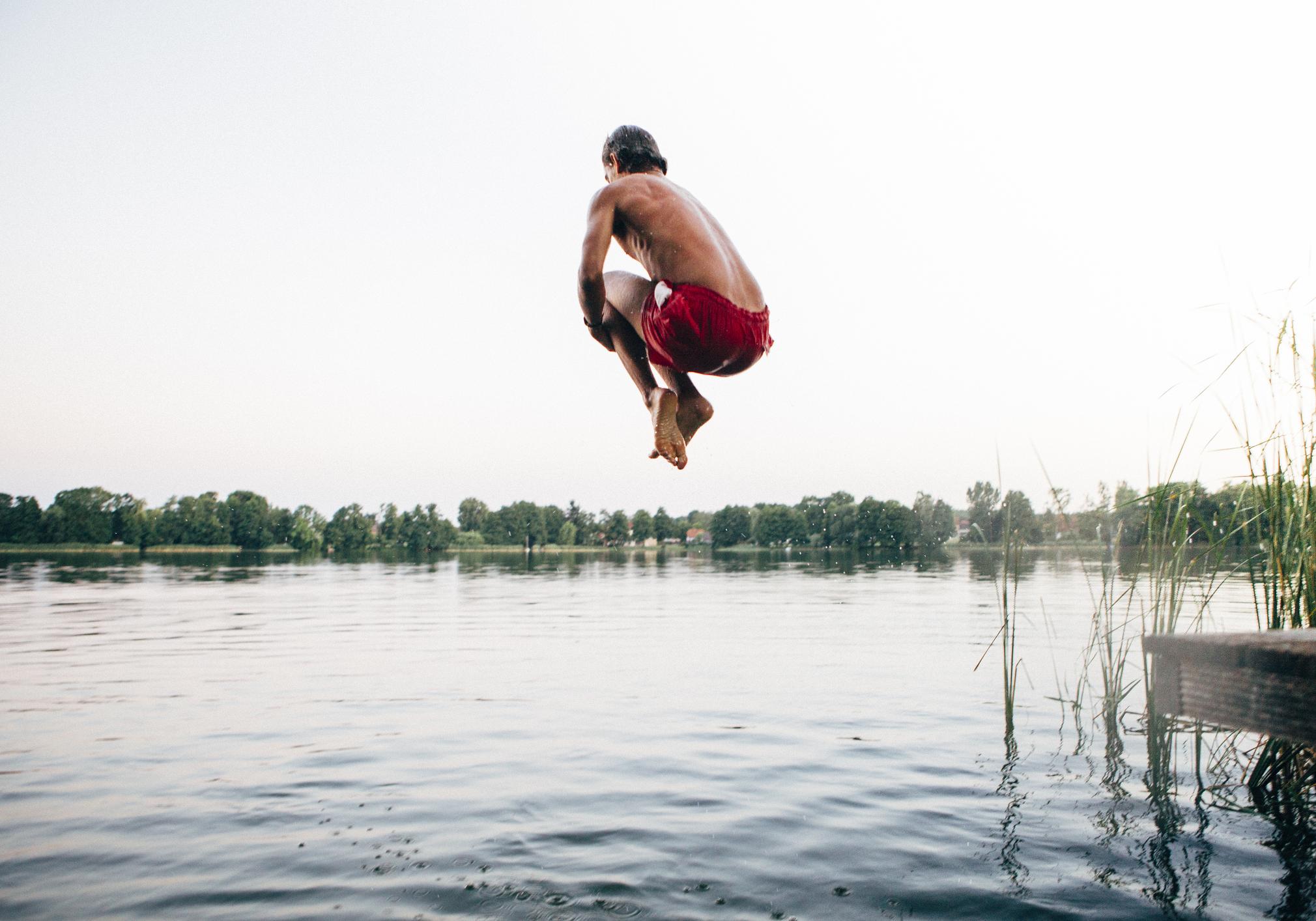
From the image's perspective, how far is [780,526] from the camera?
13412 cm

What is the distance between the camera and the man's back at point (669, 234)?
12.7ft

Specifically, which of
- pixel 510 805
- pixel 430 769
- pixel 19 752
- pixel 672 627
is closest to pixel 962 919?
pixel 510 805

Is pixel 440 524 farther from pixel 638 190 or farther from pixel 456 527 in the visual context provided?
pixel 638 190

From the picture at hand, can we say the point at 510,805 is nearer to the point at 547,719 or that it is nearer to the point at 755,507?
the point at 547,719

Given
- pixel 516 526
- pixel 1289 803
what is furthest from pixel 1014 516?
pixel 516 526

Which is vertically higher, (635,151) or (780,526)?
(635,151)

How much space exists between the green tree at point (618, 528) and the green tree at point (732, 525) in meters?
16.5

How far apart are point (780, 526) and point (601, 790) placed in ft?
425

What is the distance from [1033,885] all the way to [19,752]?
7.74 metres

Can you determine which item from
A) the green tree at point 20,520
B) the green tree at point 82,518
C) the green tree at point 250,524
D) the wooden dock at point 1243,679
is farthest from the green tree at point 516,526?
the wooden dock at point 1243,679

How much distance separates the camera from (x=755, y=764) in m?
7.03

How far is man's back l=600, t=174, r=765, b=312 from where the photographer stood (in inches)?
153

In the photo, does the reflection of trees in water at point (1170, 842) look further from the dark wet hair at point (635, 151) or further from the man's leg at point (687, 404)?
the dark wet hair at point (635, 151)

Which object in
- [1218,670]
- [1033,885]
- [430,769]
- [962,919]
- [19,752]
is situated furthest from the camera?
[19,752]
